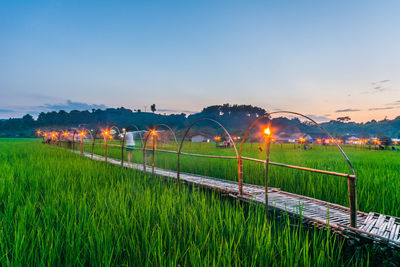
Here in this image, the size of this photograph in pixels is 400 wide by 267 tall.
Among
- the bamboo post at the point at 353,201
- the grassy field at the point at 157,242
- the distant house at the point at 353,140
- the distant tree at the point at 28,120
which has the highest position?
the distant tree at the point at 28,120

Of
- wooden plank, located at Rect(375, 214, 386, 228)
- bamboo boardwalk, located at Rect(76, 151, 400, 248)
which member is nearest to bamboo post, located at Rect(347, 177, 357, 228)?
bamboo boardwalk, located at Rect(76, 151, 400, 248)

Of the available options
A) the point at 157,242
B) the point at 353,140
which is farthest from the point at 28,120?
the point at 353,140

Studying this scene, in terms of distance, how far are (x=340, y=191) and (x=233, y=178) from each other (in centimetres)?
257


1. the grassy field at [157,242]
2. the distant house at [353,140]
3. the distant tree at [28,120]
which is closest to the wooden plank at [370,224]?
the grassy field at [157,242]

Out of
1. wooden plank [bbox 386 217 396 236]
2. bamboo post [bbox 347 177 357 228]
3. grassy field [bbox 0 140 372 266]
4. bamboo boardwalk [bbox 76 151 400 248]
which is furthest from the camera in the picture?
wooden plank [bbox 386 217 396 236]

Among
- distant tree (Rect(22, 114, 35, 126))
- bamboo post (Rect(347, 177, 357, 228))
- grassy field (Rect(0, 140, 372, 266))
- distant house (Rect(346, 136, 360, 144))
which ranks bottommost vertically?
distant house (Rect(346, 136, 360, 144))

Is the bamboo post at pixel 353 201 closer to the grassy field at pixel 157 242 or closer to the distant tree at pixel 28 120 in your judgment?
the grassy field at pixel 157 242

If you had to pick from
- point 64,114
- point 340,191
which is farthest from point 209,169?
point 64,114

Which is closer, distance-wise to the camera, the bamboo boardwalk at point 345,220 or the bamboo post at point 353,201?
the bamboo boardwalk at point 345,220

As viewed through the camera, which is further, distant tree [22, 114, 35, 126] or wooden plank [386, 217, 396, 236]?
distant tree [22, 114, 35, 126]

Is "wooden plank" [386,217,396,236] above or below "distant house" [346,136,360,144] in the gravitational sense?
above

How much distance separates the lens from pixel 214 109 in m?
88.1

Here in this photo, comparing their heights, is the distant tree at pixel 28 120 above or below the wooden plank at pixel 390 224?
above

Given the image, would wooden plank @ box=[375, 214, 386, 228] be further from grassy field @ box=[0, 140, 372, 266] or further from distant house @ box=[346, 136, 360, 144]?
distant house @ box=[346, 136, 360, 144]
